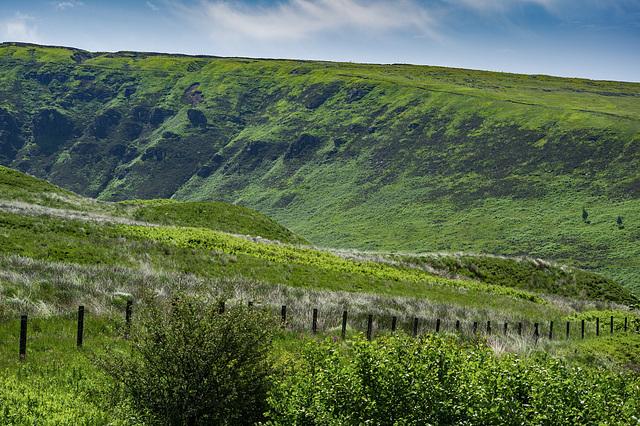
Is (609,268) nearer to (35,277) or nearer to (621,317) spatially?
(621,317)

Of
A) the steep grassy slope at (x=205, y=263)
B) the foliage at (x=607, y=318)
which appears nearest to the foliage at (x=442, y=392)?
the steep grassy slope at (x=205, y=263)

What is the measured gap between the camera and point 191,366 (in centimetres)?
882

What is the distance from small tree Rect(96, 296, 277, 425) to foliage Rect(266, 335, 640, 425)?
934 mm

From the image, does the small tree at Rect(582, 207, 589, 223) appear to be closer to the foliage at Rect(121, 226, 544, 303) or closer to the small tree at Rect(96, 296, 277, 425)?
the foliage at Rect(121, 226, 544, 303)

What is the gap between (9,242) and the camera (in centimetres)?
2453

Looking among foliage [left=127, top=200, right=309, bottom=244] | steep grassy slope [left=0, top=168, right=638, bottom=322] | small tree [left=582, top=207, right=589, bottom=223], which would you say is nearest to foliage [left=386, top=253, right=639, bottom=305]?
steep grassy slope [left=0, top=168, right=638, bottom=322]

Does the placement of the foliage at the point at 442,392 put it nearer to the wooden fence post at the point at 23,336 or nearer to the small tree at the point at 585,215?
the wooden fence post at the point at 23,336

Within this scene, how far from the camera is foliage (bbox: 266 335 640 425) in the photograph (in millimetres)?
7359

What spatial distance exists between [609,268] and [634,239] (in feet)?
50.5

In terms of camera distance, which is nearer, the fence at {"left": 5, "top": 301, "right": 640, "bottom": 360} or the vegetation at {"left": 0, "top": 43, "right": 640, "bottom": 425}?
the vegetation at {"left": 0, "top": 43, "right": 640, "bottom": 425}

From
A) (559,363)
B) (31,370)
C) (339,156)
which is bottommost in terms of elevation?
(31,370)

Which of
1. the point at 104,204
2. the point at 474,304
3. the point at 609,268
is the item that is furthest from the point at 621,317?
the point at 609,268

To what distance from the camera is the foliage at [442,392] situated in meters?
7.36

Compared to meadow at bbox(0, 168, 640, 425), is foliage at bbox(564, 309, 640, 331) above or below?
below
